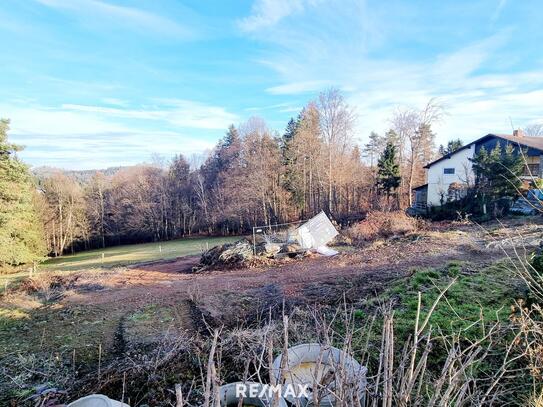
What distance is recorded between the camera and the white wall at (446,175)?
25.3 meters

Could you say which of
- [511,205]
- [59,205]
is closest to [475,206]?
[511,205]

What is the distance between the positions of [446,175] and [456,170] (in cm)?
80

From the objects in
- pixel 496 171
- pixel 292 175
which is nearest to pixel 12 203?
pixel 292 175

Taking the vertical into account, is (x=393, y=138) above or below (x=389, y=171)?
above

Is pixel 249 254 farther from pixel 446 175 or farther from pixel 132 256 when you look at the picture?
pixel 446 175

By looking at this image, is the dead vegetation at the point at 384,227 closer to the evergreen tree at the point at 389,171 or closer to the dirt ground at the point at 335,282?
the dirt ground at the point at 335,282

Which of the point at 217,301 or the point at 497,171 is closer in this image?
the point at 217,301

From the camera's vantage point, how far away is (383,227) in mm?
18172

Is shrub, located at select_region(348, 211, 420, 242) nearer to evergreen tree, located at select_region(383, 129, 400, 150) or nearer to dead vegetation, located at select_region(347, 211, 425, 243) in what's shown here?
dead vegetation, located at select_region(347, 211, 425, 243)

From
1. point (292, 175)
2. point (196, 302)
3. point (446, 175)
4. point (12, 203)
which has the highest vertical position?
point (292, 175)

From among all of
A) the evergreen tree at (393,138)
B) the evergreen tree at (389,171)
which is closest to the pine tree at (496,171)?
the evergreen tree at (389,171)

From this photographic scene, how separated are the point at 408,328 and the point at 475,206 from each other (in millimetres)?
19743

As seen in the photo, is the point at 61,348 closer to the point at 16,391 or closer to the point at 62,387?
the point at 16,391

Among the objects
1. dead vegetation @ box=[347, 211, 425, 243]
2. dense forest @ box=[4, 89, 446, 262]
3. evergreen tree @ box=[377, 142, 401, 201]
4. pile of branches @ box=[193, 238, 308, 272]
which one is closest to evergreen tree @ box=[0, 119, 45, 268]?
dense forest @ box=[4, 89, 446, 262]
